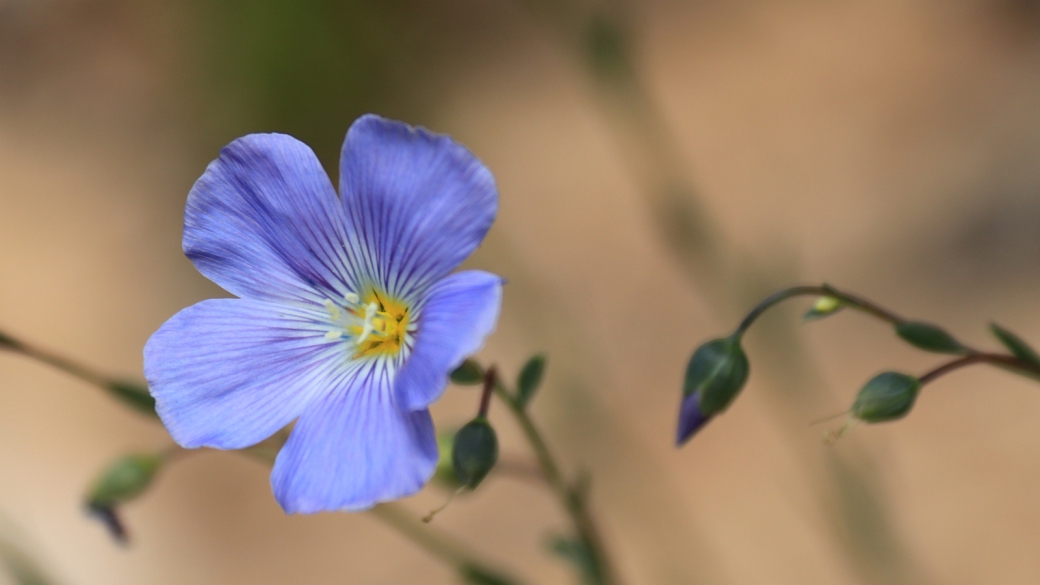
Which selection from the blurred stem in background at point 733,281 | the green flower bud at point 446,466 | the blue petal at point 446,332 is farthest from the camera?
the blurred stem in background at point 733,281

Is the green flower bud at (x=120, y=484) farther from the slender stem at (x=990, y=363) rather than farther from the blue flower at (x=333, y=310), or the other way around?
the slender stem at (x=990, y=363)

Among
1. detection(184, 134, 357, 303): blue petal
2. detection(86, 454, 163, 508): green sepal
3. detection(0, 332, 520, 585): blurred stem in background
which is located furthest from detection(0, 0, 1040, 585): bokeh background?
detection(184, 134, 357, 303): blue petal

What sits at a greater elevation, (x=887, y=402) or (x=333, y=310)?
(x=333, y=310)

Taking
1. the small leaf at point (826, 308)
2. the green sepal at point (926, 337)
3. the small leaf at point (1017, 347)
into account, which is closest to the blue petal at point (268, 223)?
the small leaf at point (826, 308)

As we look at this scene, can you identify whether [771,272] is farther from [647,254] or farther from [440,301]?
[440,301]

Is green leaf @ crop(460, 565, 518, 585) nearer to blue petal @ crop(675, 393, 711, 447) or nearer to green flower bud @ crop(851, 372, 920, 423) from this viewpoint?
blue petal @ crop(675, 393, 711, 447)

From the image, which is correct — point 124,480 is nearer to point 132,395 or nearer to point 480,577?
point 132,395

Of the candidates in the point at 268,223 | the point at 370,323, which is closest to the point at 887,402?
the point at 370,323
